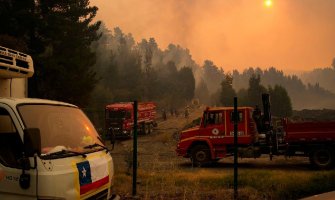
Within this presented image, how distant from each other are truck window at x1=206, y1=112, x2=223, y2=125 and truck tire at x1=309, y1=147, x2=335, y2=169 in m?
4.06

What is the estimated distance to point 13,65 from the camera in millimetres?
5566

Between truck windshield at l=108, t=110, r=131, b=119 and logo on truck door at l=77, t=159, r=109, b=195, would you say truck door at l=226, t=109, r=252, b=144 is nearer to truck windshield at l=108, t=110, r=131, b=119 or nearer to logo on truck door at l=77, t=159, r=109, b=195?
logo on truck door at l=77, t=159, r=109, b=195

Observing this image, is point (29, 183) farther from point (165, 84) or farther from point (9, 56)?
point (165, 84)

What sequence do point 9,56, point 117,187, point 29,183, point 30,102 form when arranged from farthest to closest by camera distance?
1. point 117,187
2. point 9,56
3. point 30,102
4. point 29,183

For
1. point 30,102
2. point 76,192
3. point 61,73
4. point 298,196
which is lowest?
point 298,196

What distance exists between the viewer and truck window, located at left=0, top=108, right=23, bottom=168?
442cm

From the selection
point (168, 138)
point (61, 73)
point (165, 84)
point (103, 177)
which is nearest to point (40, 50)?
point (61, 73)

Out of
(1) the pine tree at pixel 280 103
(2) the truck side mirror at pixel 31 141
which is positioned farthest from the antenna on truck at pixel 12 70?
(1) the pine tree at pixel 280 103

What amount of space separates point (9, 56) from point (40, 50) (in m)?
26.9

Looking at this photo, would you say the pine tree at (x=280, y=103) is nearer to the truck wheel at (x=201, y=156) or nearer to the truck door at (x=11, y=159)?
the truck wheel at (x=201, y=156)

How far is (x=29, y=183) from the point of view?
4117mm

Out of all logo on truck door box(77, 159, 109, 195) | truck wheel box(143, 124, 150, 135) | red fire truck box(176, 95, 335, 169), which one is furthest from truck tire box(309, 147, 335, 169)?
truck wheel box(143, 124, 150, 135)

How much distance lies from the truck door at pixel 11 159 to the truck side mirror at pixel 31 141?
24 cm

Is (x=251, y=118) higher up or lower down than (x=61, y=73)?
lower down
